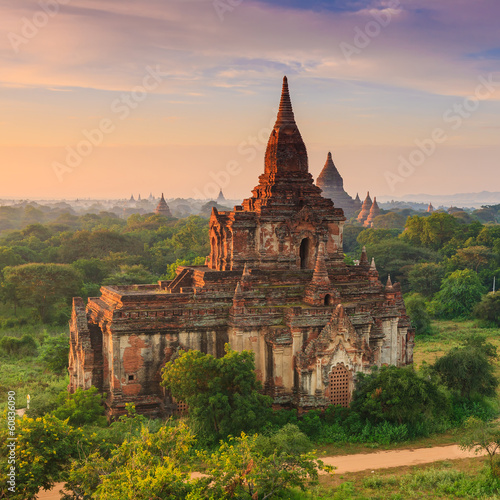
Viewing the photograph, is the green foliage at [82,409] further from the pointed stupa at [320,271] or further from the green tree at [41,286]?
the green tree at [41,286]

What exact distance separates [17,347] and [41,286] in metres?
11.7

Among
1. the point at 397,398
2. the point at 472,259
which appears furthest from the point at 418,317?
the point at 397,398

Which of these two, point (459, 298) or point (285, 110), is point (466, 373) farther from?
point (459, 298)

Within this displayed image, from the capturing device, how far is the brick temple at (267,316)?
2586 centimetres

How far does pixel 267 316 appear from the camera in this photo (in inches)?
1054

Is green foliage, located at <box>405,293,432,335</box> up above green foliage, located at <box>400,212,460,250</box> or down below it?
below

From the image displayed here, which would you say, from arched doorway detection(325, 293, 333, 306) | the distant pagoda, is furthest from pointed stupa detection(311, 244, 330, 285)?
the distant pagoda

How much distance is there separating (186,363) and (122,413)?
4016 millimetres

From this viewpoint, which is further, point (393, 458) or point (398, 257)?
point (398, 257)

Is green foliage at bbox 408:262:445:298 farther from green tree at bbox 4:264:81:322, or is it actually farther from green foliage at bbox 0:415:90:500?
green foliage at bbox 0:415:90:500

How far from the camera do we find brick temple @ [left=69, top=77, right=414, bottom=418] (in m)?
25.9

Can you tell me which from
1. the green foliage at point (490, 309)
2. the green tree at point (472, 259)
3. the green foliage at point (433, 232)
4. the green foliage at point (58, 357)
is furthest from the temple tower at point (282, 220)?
the green foliage at point (433, 232)

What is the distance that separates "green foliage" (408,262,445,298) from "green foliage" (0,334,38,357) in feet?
139

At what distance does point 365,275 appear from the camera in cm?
3061
